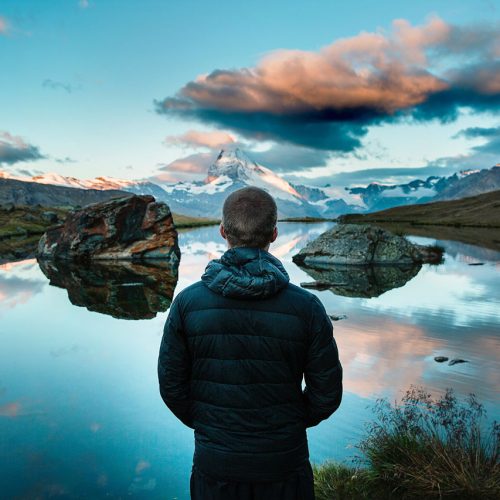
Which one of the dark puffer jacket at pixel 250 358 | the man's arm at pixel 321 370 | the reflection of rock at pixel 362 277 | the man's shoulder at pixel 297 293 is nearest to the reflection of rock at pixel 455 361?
the man's arm at pixel 321 370

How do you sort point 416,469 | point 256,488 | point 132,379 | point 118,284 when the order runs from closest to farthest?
1. point 256,488
2. point 416,469
3. point 132,379
4. point 118,284

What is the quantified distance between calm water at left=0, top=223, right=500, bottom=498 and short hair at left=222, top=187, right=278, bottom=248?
4.97 m

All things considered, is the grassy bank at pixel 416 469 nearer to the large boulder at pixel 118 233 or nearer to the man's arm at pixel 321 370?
the man's arm at pixel 321 370

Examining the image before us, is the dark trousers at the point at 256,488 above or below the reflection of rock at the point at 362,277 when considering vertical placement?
above

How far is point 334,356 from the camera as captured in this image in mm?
4586

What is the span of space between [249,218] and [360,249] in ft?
115

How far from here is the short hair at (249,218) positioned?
4.48 meters

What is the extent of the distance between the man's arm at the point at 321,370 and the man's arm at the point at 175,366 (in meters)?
1.11

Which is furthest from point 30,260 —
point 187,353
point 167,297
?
point 187,353

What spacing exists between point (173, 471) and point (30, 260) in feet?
132

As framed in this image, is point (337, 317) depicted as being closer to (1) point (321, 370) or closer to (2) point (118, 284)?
(1) point (321, 370)

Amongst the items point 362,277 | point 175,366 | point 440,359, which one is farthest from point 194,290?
point 362,277

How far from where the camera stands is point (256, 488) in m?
4.41

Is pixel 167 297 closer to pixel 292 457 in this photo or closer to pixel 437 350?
pixel 437 350
